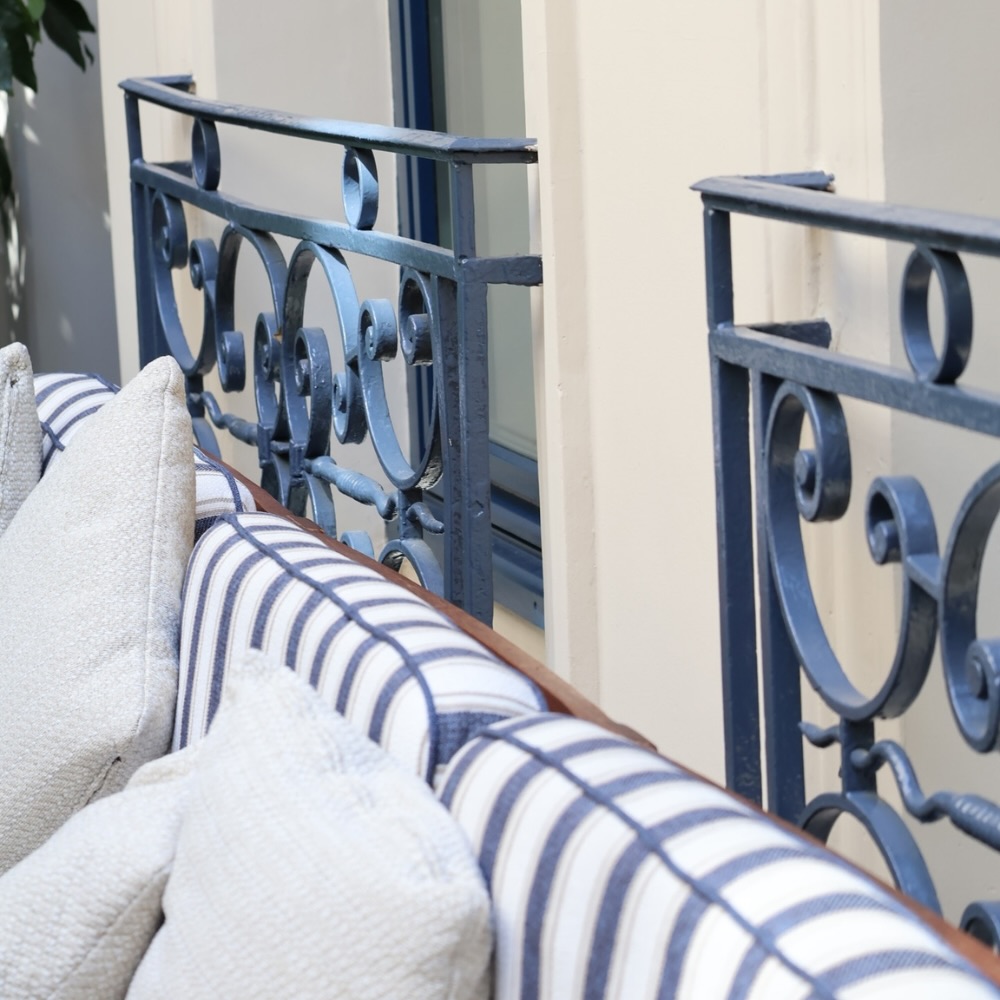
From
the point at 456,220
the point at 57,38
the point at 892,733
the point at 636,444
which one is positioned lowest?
the point at 892,733

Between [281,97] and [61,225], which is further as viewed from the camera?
[61,225]

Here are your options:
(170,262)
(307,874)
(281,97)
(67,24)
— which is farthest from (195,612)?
(67,24)

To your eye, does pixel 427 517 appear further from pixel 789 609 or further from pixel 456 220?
pixel 789 609

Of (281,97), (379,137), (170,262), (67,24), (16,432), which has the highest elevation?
(67,24)

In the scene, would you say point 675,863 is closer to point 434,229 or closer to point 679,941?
point 679,941

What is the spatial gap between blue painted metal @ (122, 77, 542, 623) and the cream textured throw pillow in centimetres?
38

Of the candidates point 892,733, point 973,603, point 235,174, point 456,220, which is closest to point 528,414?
point 235,174

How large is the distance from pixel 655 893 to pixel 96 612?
0.78 meters

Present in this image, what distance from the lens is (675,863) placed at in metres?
0.77

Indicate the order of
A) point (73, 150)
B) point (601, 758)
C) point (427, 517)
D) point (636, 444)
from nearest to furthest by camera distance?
point (601, 758) < point (636, 444) < point (427, 517) < point (73, 150)

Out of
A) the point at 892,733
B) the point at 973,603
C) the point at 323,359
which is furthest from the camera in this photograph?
the point at 323,359

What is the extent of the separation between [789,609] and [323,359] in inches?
39.7

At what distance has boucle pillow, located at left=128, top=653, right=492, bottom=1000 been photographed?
81 centimetres

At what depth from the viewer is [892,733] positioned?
1.39 m
